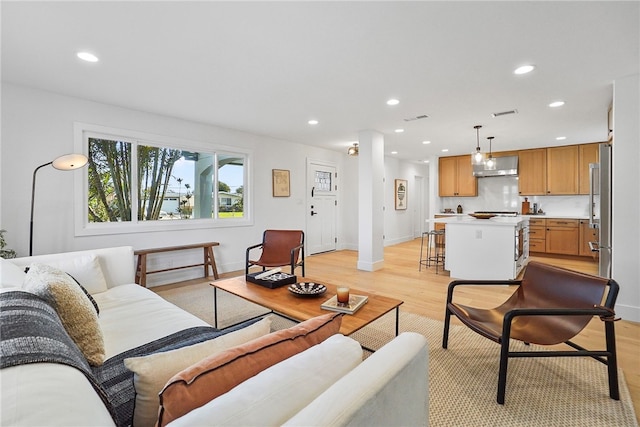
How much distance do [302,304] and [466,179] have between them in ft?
21.6

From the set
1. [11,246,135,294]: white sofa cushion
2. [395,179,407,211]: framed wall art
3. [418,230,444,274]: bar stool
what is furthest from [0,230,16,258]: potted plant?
[395,179,407,211]: framed wall art

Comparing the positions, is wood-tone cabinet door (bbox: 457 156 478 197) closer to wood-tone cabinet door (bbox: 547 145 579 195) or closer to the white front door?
wood-tone cabinet door (bbox: 547 145 579 195)

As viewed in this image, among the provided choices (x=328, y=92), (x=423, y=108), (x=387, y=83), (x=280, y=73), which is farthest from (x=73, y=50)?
(x=423, y=108)

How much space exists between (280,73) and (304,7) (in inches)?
38.0

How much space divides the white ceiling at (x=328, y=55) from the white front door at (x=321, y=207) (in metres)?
2.36

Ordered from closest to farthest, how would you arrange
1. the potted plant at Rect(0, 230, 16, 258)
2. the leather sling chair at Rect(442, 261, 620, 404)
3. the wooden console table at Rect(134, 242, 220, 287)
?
the leather sling chair at Rect(442, 261, 620, 404)
the potted plant at Rect(0, 230, 16, 258)
the wooden console table at Rect(134, 242, 220, 287)

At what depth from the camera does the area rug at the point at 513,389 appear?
1.57 metres

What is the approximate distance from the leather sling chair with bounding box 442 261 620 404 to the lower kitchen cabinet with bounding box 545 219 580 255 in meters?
4.85

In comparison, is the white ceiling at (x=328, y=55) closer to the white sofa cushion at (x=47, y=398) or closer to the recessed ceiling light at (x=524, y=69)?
the recessed ceiling light at (x=524, y=69)

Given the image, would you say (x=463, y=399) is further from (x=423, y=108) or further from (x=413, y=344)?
(x=423, y=108)

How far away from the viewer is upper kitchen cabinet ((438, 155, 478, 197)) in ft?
23.8

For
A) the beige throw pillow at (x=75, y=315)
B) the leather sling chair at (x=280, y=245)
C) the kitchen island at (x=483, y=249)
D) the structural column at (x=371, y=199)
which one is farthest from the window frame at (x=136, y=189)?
the kitchen island at (x=483, y=249)

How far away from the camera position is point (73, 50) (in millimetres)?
2342

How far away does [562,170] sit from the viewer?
6.14 m
